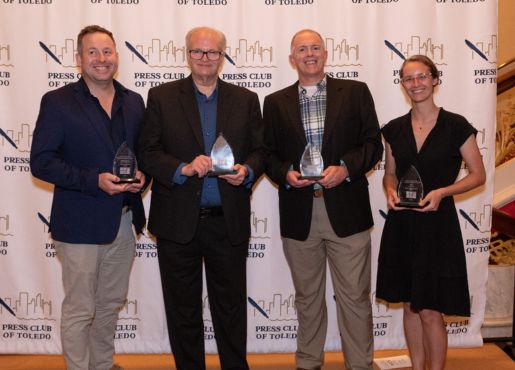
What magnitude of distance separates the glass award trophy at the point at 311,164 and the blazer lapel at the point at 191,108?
21.6 inches

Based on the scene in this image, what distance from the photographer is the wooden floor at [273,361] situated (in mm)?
3840

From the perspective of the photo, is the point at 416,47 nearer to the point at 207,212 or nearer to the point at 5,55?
the point at 207,212

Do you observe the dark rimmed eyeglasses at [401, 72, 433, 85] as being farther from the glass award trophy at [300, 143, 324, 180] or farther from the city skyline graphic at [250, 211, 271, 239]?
the city skyline graphic at [250, 211, 271, 239]

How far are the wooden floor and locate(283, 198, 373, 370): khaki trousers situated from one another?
0.47m

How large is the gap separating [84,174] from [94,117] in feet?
1.00

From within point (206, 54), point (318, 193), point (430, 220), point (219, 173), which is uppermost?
point (206, 54)

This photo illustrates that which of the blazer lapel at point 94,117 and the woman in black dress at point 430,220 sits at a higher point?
the blazer lapel at point 94,117

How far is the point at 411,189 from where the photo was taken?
2951 millimetres

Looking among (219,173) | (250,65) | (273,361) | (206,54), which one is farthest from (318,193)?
(273,361)

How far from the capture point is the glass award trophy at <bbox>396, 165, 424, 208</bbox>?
2941 mm

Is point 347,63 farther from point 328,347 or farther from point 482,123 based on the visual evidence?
point 328,347

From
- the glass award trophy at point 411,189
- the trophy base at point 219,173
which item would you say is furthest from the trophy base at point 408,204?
the trophy base at point 219,173

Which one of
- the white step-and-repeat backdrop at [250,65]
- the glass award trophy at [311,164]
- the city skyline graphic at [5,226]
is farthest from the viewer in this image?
the city skyline graphic at [5,226]

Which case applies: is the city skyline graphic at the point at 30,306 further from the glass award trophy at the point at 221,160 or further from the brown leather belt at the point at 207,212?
the glass award trophy at the point at 221,160
